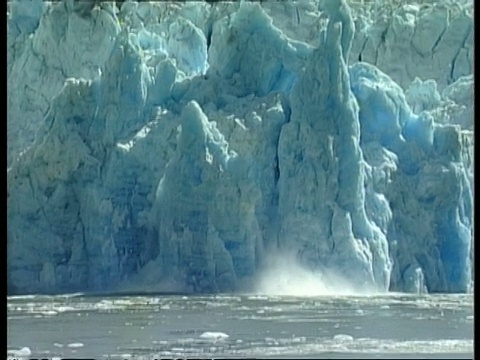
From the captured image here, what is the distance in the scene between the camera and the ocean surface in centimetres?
588

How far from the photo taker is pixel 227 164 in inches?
352

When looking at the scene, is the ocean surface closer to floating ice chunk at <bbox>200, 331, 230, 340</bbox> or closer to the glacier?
floating ice chunk at <bbox>200, 331, 230, 340</bbox>

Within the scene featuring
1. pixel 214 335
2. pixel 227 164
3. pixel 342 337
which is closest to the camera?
pixel 342 337

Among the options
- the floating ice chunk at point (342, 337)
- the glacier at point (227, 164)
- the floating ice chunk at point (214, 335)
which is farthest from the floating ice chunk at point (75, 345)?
the glacier at point (227, 164)

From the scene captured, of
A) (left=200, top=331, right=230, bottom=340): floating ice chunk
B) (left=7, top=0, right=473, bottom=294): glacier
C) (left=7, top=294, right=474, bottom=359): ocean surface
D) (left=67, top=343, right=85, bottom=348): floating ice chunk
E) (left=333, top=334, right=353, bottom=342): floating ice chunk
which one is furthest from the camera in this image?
(left=7, top=0, right=473, bottom=294): glacier

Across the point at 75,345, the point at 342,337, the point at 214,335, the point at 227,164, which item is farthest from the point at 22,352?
the point at 227,164

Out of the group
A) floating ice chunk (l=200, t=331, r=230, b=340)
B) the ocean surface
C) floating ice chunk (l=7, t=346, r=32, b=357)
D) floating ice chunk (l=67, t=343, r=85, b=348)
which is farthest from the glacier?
floating ice chunk (l=7, t=346, r=32, b=357)

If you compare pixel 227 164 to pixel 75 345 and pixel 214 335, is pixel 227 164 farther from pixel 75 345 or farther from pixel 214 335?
pixel 75 345

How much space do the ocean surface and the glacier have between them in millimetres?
484

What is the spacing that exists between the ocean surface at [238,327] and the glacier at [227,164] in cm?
48

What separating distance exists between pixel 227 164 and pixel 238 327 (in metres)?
2.46

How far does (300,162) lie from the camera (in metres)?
8.99
